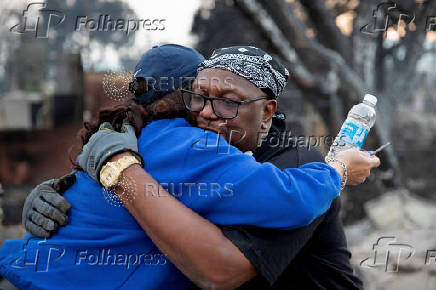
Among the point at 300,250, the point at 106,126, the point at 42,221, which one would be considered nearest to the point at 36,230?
the point at 42,221

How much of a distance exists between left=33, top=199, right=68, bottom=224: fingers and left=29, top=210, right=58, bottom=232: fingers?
0.06ft

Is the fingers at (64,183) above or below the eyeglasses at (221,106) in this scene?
below

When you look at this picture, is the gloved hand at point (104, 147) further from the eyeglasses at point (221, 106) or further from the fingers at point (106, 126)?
the eyeglasses at point (221, 106)

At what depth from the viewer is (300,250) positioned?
69.1 inches

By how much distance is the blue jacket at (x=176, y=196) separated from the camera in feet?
4.88

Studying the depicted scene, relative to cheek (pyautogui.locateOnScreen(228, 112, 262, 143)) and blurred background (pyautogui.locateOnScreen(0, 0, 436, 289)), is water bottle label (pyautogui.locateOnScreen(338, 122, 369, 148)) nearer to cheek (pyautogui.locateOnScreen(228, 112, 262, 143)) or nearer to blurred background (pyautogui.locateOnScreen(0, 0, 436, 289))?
cheek (pyautogui.locateOnScreen(228, 112, 262, 143))

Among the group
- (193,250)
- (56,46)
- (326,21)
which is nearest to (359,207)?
(326,21)

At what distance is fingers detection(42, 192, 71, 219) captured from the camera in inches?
69.2

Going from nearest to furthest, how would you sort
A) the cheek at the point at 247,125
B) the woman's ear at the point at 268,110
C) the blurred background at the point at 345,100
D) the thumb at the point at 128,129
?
the thumb at the point at 128,129 → the cheek at the point at 247,125 → the woman's ear at the point at 268,110 → the blurred background at the point at 345,100

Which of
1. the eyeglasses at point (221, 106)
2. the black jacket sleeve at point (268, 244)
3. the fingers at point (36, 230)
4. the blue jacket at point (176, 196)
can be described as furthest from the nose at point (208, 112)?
the fingers at point (36, 230)

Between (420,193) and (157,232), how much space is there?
10381mm

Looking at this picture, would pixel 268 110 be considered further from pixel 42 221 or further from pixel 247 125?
pixel 42 221

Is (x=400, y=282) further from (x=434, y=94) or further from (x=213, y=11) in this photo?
(x=434, y=94)

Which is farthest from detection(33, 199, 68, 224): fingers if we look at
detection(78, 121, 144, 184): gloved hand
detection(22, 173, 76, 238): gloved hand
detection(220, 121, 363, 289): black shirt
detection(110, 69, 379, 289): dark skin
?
detection(220, 121, 363, 289): black shirt
